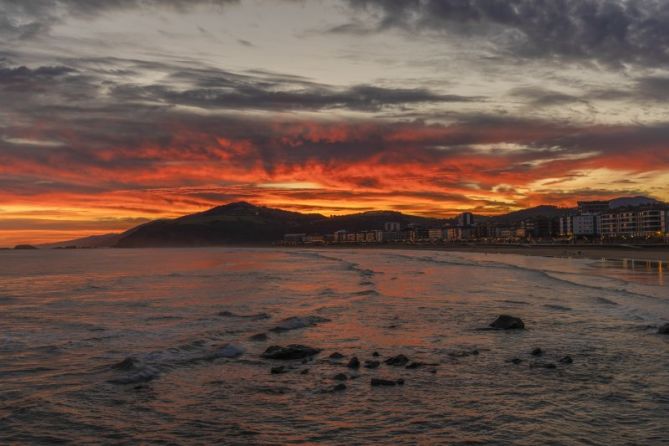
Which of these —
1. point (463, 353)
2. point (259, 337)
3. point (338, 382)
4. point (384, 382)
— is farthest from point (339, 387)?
point (259, 337)

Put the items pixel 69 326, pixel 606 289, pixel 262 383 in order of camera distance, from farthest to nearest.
A: pixel 606 289, pixel 69 326, pixel 262 383

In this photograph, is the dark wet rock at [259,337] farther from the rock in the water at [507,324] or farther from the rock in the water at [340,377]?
the rock in the water at [507,324]

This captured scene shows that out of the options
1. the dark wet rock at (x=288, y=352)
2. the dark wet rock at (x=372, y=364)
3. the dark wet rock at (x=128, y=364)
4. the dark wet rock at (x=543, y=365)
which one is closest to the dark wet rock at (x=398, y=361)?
the dark wet rock at (x=372, y=364)

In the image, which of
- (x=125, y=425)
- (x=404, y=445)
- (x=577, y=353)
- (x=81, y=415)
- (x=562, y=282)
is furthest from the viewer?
(x=562, y=282)

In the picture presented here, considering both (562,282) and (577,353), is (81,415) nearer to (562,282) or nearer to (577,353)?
(577,353)

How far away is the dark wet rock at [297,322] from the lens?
23.5 m

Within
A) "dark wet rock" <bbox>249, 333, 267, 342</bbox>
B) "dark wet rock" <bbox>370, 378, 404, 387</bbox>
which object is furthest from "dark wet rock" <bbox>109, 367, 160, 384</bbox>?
"dark wet rock" <bbox>370, 378, 404, 387</bbox>

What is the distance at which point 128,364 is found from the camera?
631 inches

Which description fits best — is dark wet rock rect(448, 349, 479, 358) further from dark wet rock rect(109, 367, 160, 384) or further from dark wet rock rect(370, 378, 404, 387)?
dark wet rock rect(109, 367, 160, 384)

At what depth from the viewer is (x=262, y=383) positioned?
1428 centimetres

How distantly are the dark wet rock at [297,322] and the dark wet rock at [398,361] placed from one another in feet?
25.0

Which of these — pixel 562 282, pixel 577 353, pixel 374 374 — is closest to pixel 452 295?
pixel 562 282

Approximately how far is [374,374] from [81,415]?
726cm

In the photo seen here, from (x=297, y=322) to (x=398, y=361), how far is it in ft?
30.6
